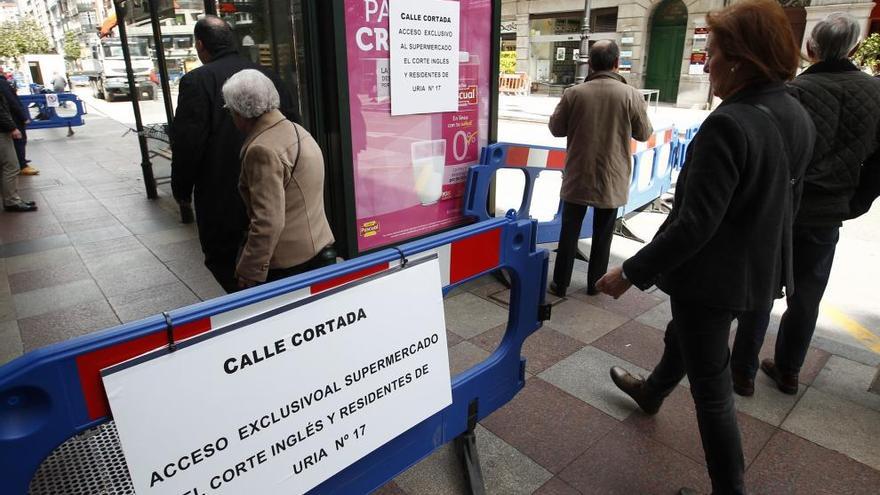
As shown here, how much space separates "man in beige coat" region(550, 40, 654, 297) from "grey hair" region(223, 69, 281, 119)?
2267 millimetres

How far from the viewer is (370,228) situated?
12.6ft

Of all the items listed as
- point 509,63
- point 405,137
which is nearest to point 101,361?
point 405,137

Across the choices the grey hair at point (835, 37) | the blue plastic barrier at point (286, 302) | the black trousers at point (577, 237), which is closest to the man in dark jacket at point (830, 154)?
→ the grey hair at point (835, 37)

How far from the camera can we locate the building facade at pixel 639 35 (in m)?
18.0

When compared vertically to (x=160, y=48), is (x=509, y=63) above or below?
below

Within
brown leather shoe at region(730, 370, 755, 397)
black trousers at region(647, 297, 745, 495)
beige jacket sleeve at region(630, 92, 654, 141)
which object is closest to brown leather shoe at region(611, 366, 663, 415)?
brown leather shoe at region(730, 370, 755, 397)

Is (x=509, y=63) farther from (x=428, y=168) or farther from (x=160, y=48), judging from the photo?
(x=428, y=168)

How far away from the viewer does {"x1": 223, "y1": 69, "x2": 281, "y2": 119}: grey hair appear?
94.0 inches

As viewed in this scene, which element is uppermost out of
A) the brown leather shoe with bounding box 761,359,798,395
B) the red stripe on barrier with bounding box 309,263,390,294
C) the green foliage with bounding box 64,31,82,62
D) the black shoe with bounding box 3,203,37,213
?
the green foliage with bounding box 64,31,82,62

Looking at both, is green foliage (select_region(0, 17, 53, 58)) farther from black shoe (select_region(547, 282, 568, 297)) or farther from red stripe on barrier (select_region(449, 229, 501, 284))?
red stripe on barrier (select_region(449, 229, 501, 284))

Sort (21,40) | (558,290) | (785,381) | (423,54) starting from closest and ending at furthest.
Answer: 1. (785,381)
2. (423,54)
3. (558,290)
4. (21,40)

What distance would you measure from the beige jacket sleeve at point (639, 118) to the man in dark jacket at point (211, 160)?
104 inches

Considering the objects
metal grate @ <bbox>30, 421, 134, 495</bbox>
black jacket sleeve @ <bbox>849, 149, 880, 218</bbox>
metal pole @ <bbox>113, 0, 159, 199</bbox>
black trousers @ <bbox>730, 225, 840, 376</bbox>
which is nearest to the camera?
metal grate @ <bbox>30, 421, 134, 495</bbox>

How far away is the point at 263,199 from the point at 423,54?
182 centimetres
